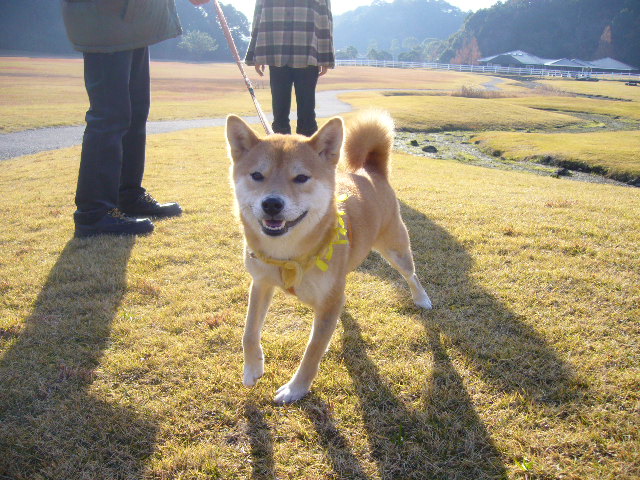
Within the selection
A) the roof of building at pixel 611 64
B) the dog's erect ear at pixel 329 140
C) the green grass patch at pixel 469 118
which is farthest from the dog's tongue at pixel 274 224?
the roof of building at pixel 611 64

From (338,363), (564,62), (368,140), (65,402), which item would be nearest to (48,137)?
(368,140)

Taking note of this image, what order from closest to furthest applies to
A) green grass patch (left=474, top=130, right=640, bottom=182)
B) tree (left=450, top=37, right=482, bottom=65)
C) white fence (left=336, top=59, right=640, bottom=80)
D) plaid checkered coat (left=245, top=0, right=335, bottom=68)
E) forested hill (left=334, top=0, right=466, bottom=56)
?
1. plaid checkered coat (left=245, top=0, right=335, bottom=68)
2. green grass patch (left=474, top=130, right=640, bottom=182)
3. white fence (left=336, top=59, right=640, bottom=80)
4. tree (left=450, top=37, right=482, bottom=65)
5. forested hill (left=334, top=0, right=466, bottom=56)

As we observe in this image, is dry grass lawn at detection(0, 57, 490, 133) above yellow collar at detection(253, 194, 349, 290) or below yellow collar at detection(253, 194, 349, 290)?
above

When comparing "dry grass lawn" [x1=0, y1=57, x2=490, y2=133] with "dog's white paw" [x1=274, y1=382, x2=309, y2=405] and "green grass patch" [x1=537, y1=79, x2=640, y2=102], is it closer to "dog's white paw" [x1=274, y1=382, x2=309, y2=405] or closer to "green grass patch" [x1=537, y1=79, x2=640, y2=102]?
"dog's white paw" [x1=274, y1=382, x2=309, y2=405]

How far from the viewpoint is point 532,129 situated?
49.5ft

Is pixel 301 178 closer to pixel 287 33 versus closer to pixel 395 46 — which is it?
pixel 287 33

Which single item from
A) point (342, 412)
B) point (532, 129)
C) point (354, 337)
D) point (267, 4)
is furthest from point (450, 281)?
point (532, 129)

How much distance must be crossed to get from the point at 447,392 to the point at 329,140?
1.65m

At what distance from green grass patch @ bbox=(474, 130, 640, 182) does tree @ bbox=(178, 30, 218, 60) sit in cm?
6657

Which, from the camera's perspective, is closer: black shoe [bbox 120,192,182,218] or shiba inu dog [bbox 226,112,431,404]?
shiba inu dog [bbox 226,112,431,404]

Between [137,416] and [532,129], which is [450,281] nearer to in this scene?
[137,416]

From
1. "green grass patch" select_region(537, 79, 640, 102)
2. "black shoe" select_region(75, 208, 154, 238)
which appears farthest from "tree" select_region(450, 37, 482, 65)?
"black shoe" select_region(75, 208, 154, 238)

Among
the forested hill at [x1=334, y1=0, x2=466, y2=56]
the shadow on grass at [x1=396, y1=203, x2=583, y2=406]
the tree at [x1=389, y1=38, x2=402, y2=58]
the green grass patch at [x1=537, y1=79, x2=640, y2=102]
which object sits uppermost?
the forested hill at [x1=334, y1=0, x2=466, y2=56]

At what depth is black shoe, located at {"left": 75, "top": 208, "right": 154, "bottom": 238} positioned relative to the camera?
4195mm
